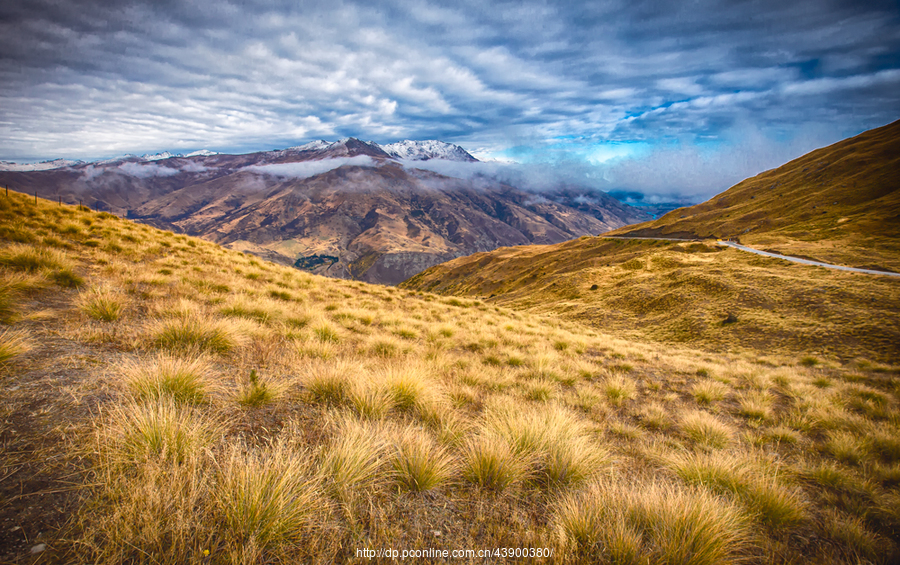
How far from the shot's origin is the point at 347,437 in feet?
10.2

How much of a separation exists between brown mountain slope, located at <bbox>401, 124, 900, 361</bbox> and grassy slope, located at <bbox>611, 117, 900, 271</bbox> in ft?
1.07

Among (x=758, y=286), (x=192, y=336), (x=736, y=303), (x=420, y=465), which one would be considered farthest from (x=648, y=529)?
(x=758, y=286)

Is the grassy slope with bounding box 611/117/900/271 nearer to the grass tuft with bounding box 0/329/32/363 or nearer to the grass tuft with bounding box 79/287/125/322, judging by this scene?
the grass tuft with bounding box 79/287/125/322

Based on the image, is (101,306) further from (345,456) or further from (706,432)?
(706,432)

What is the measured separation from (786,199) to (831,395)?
113 meters

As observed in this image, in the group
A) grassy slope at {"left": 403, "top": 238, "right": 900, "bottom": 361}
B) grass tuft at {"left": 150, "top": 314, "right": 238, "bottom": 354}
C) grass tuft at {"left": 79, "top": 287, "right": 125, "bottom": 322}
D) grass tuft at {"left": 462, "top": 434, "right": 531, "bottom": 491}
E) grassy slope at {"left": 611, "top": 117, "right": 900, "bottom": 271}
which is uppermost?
grassy slope at {"left": 611, "top": 117, "right": 900, "bottom": 271}

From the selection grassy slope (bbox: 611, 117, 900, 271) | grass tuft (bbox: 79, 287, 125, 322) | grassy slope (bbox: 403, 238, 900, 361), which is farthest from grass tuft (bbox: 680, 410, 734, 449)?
grassy slope (bbox: 611, 117, 900, 271)

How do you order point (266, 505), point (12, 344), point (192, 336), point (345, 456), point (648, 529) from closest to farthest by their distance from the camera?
point (266, 505), point (648, 529), point (345, 456), point (12, 344), point (192, 336)

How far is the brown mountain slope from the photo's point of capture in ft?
70.8

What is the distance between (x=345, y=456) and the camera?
2914mm

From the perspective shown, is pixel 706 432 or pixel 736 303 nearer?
pixel 706 432

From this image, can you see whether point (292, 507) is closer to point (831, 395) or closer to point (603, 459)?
point (603, 459)

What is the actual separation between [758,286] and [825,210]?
69571 millimetres

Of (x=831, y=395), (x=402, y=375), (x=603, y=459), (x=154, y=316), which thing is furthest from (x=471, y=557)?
(x=831, y=395)
